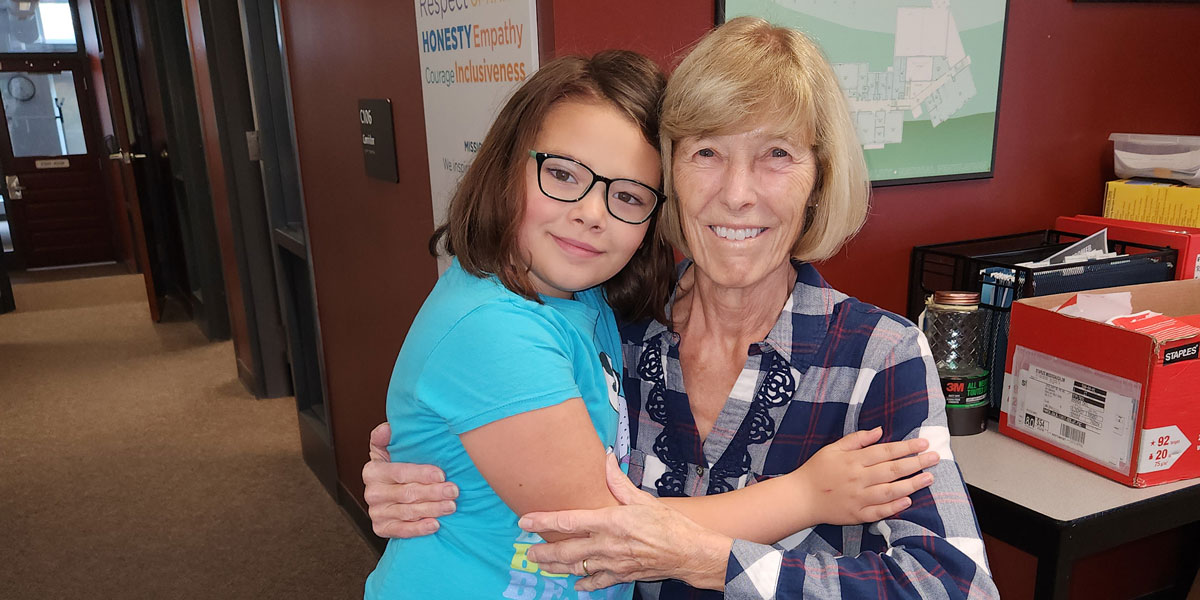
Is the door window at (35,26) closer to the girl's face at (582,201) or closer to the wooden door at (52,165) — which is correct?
the wooden door at (52,165)

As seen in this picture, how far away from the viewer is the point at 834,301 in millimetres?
1205

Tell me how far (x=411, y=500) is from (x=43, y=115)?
372 inches

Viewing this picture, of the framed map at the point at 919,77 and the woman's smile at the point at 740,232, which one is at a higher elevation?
the framed map at the point at 919,77

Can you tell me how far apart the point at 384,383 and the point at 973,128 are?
6.28 ft

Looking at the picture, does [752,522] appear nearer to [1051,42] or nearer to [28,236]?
[1051,42]

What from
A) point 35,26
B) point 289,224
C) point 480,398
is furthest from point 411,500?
point 35,26

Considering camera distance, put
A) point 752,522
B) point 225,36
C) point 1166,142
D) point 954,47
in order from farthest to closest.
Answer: point 225,36, point 1166,142, point 954,47, point 752,522

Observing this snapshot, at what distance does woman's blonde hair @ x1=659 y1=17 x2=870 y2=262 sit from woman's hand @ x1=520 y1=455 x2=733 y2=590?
1.51 ft

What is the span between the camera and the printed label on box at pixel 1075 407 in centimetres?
152

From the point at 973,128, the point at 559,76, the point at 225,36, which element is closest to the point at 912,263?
the point at 973,128

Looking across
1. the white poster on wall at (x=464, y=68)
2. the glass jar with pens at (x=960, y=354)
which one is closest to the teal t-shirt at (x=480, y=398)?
the white poster on wall at (x=464, y=68)

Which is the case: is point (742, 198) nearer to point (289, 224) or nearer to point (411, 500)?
point (411, 500)

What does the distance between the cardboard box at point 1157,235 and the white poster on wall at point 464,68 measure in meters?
1.55

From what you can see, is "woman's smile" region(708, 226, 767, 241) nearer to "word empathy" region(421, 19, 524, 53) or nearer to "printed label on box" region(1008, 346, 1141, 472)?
"word empathy" region(421, 19, 524, 53)
